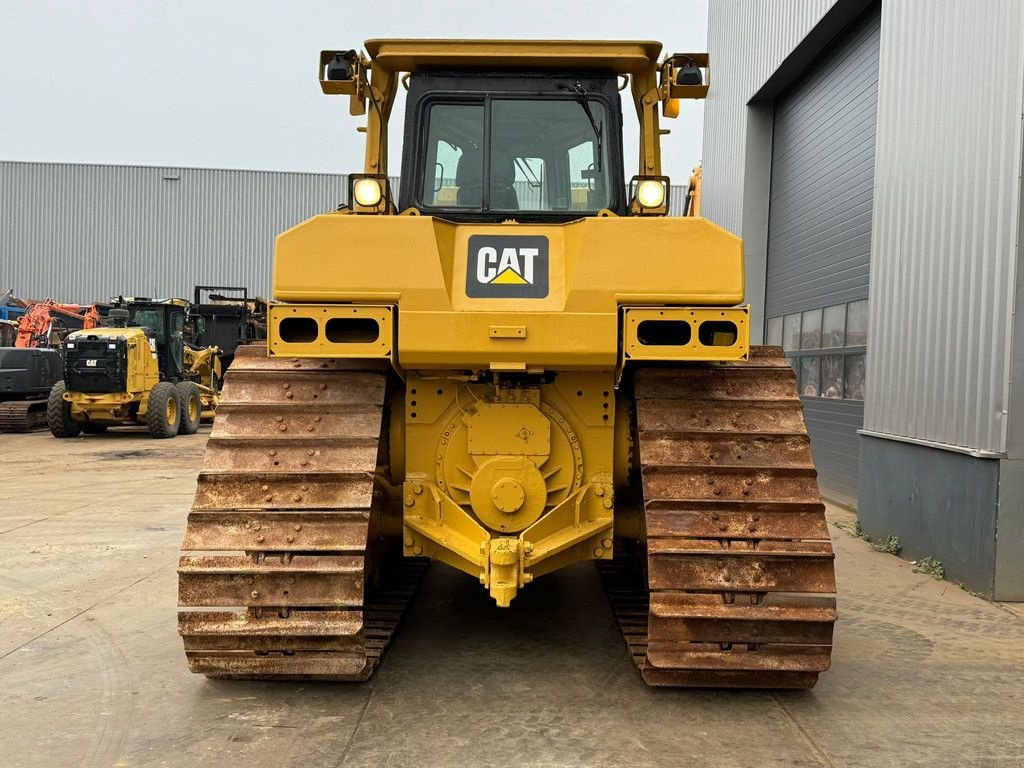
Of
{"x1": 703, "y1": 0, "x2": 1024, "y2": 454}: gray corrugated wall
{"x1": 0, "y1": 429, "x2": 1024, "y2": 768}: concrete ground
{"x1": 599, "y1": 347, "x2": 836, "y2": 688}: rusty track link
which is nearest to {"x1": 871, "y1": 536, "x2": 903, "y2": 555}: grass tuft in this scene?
{"x1": 703, "y1": 0, "x2": 1024, "y2": 454}: gray corrugated wall

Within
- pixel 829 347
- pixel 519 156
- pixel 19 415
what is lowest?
pixel 19 415

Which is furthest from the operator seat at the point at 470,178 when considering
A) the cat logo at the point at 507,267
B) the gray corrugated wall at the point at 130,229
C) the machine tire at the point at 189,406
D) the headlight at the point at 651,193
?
the gray corrugated wall at the point at 130,229

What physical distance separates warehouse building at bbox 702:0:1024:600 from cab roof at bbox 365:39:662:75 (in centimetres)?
292

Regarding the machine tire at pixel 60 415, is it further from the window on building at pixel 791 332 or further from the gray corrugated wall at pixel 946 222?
the gray corrugated wall at pixel 946 222

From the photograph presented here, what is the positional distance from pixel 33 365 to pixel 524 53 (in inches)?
681

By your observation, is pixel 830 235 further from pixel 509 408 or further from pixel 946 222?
pixel 509 408

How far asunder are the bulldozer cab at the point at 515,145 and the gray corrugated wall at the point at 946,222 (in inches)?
118

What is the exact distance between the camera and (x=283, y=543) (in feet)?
12.4

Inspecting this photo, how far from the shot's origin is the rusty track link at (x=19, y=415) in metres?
17.9

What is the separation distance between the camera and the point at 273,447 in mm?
4059

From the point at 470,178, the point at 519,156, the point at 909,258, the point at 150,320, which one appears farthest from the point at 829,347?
the point at 150,320

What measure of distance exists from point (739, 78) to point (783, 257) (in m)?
Result: 3.02

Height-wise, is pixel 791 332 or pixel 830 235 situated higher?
pixel 830 235

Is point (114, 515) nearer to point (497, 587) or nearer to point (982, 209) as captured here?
point (497, 587)
